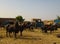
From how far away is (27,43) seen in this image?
16.2 metres

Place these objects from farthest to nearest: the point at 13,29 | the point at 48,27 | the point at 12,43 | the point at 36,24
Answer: the point at 36,24
the point at 48,27
the point at 13,29
the point at 12,43

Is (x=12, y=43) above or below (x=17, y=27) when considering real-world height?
below

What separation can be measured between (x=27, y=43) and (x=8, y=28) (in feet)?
16.6

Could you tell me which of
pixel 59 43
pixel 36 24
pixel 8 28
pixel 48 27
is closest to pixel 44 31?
pixel 48 27

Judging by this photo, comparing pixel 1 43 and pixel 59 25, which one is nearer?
pixel 1 43

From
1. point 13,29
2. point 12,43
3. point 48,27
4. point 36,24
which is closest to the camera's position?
point 12,43

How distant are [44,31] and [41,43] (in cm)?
1353

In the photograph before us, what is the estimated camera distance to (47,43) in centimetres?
1623

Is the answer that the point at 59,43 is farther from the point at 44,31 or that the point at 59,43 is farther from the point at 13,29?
the point at 44,31

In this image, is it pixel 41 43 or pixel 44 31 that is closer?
pixel 41 43

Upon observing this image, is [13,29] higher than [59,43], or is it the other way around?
[13,29]

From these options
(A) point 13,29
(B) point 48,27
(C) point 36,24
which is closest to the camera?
(A) point 13,29

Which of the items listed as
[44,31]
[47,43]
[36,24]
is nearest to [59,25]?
[36,24]

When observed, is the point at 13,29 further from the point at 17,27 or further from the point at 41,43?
the point at 41,43
